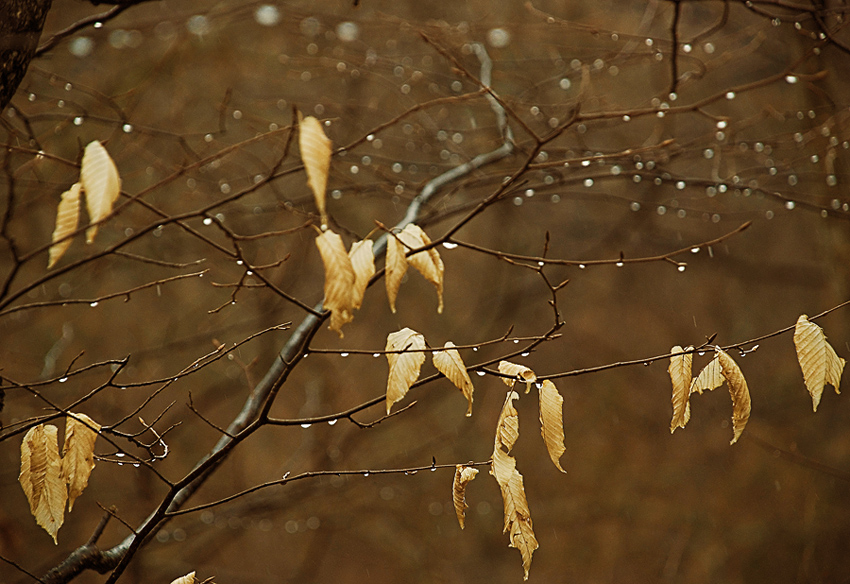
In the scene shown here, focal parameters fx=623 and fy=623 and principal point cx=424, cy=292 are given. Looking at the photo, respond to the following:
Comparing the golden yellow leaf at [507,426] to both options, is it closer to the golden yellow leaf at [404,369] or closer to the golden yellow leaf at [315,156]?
the golden yellow leaf at [404,369]

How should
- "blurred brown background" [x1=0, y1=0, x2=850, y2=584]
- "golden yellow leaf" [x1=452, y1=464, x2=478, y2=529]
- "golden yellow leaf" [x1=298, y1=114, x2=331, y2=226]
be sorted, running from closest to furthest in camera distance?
1. "golden yellow leaf" [x1=298, y1=114, x2=331, y2=226]
2. "golden yellow leaf" [x1=452, y1=464, x2=478, y2=529]
3. "blurred brown background" [x1=0, y1=0, x2=850, y2=584]

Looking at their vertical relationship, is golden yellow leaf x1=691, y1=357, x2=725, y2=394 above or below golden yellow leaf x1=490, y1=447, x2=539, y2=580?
above

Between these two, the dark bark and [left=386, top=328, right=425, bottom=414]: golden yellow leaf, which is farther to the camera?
the dark bark

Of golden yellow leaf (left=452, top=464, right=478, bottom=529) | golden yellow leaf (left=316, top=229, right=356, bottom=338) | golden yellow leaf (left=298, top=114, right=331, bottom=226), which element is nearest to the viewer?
golden yellow leaf (left=298, top=114, right=331, bottom=226)

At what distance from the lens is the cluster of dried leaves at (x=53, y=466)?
895mm

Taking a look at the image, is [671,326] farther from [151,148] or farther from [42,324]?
[42,324]

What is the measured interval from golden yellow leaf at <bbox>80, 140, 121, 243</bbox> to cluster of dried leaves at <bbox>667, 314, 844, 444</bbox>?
0.77 metres

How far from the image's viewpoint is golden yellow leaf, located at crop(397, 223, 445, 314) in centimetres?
87

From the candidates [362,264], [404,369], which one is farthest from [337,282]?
[404,369]

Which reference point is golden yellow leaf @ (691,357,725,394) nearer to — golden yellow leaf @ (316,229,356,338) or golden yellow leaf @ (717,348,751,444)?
golden yellow leaf @ (717,348,751,444)

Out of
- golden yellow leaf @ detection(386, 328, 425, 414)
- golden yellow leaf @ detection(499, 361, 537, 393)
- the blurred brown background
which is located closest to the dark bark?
golden yellow leaf @ detection(386, 328, 425, 414)

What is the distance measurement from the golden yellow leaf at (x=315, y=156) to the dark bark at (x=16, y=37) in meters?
0.65

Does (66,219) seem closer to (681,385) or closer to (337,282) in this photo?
(337,282)

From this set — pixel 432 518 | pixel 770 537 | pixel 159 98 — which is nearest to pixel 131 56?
pixel 159 98
